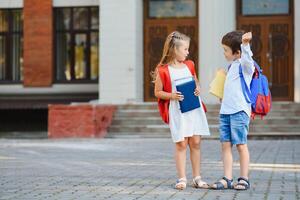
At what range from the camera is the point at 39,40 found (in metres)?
27.3

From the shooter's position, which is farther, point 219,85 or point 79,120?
point 79,120

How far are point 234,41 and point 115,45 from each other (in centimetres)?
1673

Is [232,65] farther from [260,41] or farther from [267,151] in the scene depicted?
[260,41]

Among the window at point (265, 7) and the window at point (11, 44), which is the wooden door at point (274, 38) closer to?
the window at point (265, 7)

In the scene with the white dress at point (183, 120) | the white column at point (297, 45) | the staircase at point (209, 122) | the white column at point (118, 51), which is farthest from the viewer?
the white column at point (118, 51)

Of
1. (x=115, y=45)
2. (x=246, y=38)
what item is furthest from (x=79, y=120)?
(x=246, y=38)

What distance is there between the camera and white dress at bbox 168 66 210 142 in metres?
8.27

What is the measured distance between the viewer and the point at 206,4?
2409 centimetres

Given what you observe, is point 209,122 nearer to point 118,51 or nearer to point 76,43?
point 118,51

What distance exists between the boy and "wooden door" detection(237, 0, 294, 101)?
16471 millimetres

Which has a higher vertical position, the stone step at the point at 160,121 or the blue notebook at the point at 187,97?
the blue notebook at the point at 187,97

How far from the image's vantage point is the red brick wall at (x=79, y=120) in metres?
21.2

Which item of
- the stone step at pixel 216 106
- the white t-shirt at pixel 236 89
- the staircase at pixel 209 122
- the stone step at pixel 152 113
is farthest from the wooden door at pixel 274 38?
the white t-shirt at pixel 236 89

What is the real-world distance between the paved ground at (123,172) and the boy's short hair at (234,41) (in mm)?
1535
